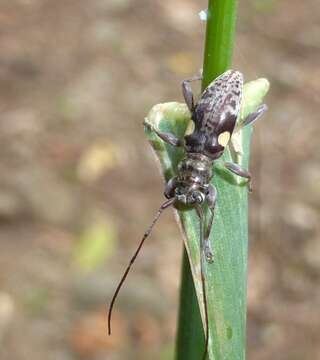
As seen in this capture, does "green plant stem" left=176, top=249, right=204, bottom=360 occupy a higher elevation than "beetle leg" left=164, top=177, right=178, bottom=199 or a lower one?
lower

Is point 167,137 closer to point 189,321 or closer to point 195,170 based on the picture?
point 195,170

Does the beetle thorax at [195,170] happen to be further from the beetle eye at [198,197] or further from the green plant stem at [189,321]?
the green plant stem at [189,321]

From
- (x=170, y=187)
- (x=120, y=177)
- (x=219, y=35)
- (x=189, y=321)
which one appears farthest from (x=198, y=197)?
(x=120, y=177)

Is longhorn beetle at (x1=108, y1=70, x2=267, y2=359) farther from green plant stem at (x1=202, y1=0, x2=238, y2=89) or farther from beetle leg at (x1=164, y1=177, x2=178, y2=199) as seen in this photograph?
green plant stem at (x1=202, y1=0, x2=238, y2=89)

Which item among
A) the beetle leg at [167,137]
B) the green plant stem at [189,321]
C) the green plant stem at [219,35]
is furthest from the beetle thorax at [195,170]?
the green plant stem at [219,35]

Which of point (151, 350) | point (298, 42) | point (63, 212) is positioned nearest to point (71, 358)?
point (151, 350)

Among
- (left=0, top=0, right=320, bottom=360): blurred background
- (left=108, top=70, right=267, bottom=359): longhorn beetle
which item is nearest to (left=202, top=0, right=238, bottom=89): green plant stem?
(left=108, top=70, right=267, bottom=359): longhorn beetle

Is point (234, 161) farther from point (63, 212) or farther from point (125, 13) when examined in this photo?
point (125, 13)
